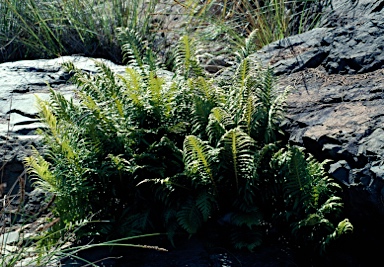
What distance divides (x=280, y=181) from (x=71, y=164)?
1251 mm

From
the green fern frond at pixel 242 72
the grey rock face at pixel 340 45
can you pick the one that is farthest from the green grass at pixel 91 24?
the green fern frond at pixel 242 72

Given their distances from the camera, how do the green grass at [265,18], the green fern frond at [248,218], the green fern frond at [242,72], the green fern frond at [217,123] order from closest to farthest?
the green fern frond at [248,218] < the green fern frond at [217,123] < the green fern frond at [242,72] < the green grass at [265,18]

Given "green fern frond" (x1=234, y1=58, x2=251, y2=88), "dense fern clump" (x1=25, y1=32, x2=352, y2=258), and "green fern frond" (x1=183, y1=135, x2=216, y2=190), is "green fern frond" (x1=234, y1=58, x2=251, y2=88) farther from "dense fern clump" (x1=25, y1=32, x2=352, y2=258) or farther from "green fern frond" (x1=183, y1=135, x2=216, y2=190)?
"green fern frond" (x1=183, y1=135, x2=216, y2=190)

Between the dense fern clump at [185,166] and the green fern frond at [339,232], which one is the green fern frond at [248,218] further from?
the green fern frond at [339,232]

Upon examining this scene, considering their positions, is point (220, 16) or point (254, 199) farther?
point (220, 16)

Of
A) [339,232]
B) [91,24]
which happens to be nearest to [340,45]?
[339,232]

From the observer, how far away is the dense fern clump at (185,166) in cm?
362

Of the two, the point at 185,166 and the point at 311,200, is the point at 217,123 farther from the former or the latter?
the point at 311,200

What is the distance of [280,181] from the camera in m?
3.70

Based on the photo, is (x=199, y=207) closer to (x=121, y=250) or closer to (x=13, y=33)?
(x=121, y=250)

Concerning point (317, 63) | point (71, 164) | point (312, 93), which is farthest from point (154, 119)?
point (317, 63)

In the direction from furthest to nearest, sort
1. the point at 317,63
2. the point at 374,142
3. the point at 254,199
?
the point at 317,63 < the point at 254,199 < the point at 374,142

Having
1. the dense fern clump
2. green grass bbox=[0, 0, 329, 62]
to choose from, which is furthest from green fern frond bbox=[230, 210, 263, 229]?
green grass bbox=[0, 0, 329, 62]

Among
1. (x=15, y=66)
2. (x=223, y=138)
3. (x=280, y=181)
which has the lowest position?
(x=280, y=181)
